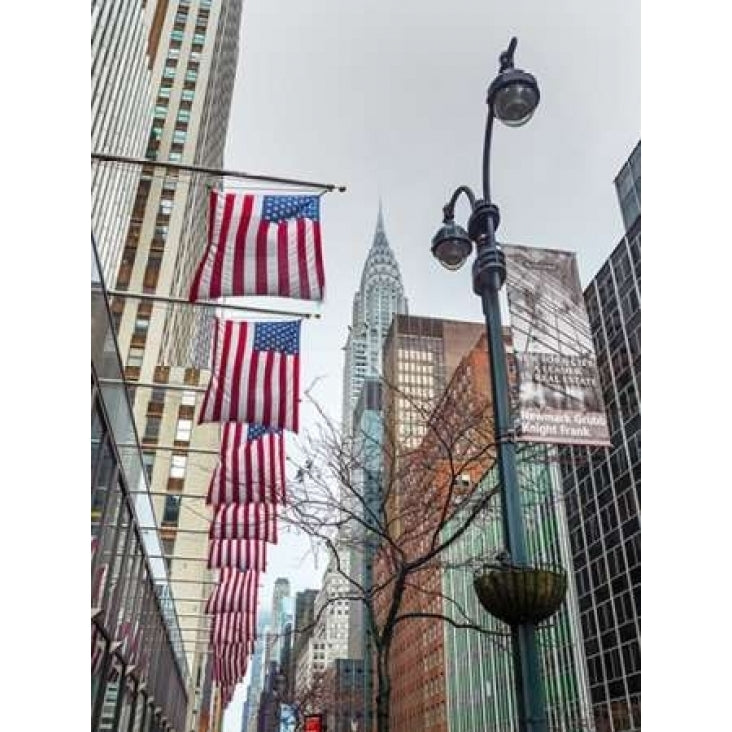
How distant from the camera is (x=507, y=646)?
27.9 m

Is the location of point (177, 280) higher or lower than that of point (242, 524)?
higher

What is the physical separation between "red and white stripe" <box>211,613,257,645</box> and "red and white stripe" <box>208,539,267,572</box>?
5109 millimetres

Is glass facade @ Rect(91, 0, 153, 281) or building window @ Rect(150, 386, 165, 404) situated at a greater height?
glass facade @ Rect(91, 0, 153, 281)

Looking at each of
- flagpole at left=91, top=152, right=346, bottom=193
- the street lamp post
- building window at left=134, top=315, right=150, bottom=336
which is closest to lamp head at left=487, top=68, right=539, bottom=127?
the street lamp post

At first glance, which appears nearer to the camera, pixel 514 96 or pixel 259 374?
pixel 514 96

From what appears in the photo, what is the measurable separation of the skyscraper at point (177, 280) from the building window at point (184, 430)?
71 millimetres

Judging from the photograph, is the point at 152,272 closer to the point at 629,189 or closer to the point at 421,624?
the point at 629,189

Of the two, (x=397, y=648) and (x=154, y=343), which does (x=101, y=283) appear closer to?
(x=154, y=343)

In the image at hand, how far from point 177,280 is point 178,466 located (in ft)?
43.7

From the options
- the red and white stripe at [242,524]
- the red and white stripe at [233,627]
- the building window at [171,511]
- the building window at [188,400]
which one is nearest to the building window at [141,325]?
the building window at [188,400]

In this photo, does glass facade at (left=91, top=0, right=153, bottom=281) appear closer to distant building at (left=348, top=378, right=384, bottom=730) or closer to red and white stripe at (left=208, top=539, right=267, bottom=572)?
distant building at (left=348, top=378, right=384, bottom=730)

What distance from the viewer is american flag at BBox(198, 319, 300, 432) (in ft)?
38.5

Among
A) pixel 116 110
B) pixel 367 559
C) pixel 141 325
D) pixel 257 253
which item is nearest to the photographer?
pixel 257 253

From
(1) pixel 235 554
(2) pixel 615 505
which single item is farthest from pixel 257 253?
(2) pixel 615 505
